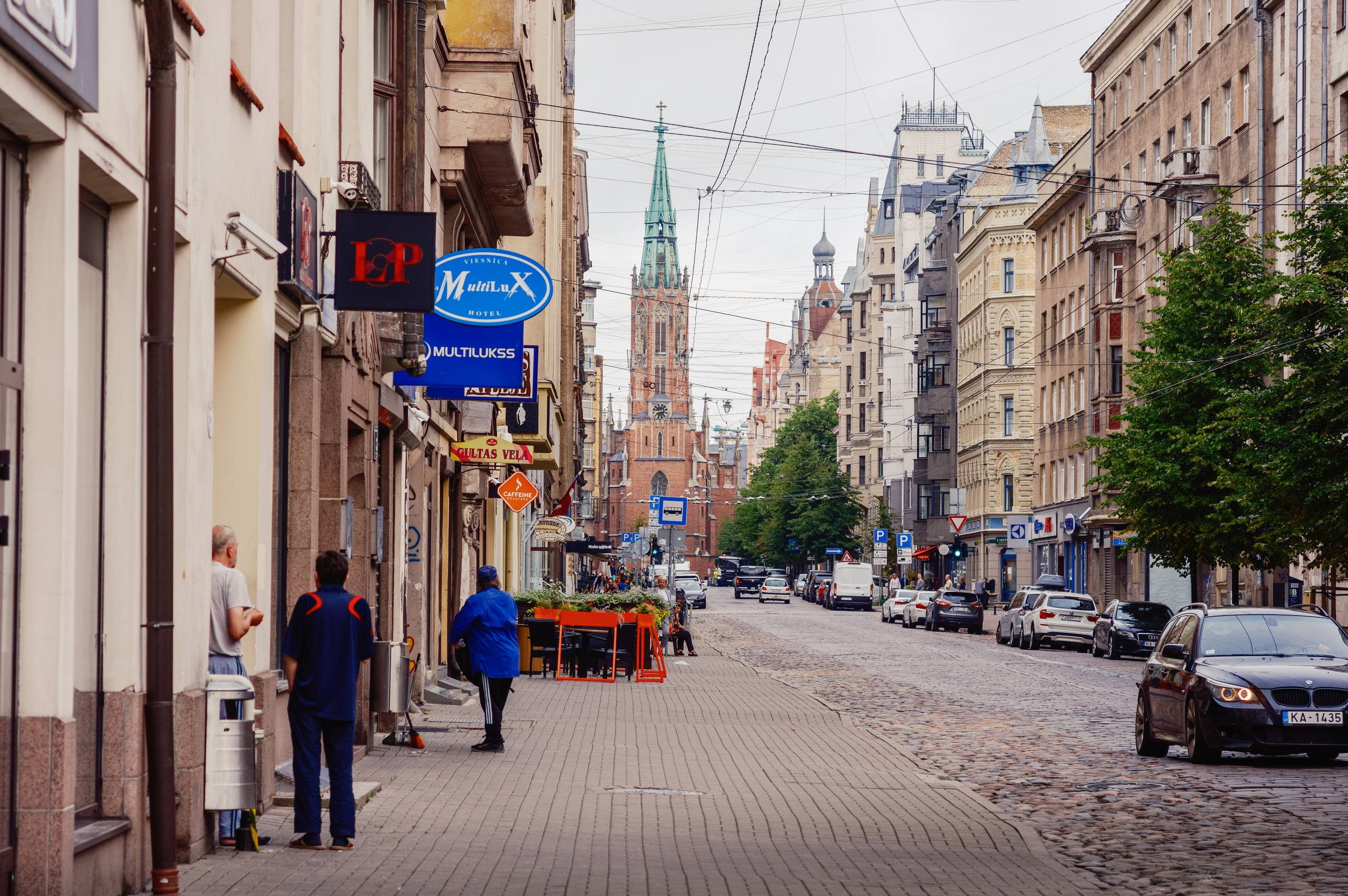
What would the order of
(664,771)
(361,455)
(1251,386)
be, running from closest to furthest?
(664,771)
(361,455)
(1251,386)

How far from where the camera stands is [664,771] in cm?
1486

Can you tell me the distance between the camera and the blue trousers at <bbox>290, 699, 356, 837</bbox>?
33.0 feet

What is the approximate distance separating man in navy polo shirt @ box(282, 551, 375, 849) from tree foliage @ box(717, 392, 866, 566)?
10789 centimetres

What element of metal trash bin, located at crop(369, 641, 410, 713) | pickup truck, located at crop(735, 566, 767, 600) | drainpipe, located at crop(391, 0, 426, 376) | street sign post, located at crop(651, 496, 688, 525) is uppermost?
drainpipe, located at crop(391, 0, 426, 376)

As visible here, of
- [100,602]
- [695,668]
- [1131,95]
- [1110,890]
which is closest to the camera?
[100,602]

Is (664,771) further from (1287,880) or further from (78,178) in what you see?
(78,178)

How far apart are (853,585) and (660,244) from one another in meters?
98.0

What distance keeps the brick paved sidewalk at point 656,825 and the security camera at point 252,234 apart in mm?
3344

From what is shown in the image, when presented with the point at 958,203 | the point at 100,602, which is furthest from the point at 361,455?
the point at 958,203

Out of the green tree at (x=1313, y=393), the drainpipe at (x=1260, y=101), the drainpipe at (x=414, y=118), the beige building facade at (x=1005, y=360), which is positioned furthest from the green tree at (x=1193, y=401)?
the beige building facade at (x=1005, y=360)

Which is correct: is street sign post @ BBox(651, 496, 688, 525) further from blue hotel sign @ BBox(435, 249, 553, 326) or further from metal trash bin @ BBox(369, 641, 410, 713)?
metal trash bin @ BBox(369, 641, 410, 713)

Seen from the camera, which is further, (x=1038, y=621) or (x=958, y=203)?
(x=958, y=203)

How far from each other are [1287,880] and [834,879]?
2.31 metres

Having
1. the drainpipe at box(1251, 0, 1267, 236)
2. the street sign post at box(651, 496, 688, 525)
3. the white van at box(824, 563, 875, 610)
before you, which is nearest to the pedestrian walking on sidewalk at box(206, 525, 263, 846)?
→ the drainpipe at box(1251, 0, 1267, 236)
